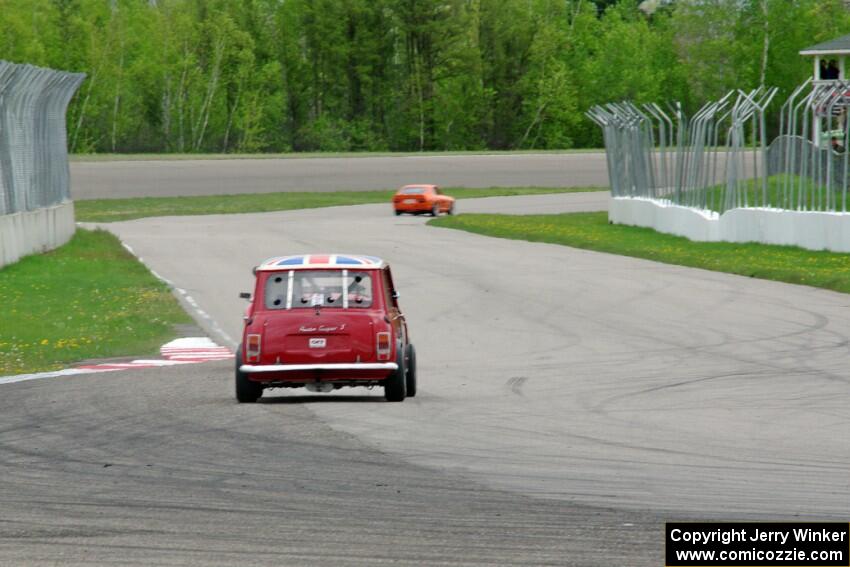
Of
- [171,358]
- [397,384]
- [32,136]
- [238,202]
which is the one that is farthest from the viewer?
[238,202]

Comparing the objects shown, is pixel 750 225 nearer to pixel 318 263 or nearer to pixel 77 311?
pixel 77 311

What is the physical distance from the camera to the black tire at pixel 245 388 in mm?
13891

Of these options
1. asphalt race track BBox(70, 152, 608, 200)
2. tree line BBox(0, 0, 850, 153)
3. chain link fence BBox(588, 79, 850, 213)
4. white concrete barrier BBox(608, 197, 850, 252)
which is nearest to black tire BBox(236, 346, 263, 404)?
chain link fence BBox(588, 79, 850, 213)

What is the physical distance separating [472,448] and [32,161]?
24258 mm

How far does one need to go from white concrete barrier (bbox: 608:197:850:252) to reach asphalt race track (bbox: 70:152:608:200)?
3427 centimetres

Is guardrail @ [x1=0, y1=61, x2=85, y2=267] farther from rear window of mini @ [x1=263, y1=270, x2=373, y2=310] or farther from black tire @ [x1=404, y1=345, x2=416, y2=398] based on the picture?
black tire @ [x1=404, y1=345, x2=416, y2=398]

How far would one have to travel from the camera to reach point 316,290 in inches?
566

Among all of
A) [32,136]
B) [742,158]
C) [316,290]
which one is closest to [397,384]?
[316,290]

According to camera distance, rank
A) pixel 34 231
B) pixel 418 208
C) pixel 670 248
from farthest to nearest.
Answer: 1. pixel 418 208
2. pixel 670 248
3. pixel 34 231

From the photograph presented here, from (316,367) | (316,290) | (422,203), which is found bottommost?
(422,203)

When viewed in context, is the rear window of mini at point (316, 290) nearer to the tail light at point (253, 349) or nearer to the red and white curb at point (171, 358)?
the tail light at point (253, 349)

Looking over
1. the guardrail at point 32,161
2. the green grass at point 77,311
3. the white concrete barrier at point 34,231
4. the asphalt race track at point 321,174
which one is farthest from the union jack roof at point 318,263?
the asphalt race track at point 321,174

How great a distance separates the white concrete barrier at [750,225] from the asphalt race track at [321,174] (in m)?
34.3

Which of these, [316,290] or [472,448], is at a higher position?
[316,290]
